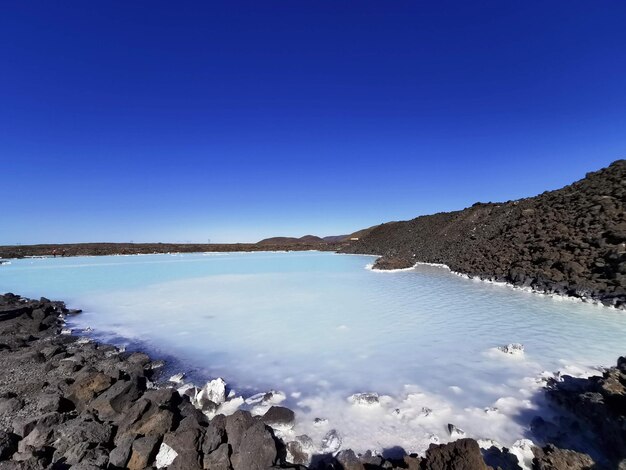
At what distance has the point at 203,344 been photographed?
6.49 metres

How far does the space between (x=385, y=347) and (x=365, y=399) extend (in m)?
2.00

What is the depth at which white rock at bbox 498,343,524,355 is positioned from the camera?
214 inches

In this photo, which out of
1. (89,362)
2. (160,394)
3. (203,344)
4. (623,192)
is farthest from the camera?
→ (623,192)

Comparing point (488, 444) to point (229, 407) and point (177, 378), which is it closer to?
point (229, 407)

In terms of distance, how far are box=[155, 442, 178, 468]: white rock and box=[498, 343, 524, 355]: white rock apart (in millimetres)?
5206

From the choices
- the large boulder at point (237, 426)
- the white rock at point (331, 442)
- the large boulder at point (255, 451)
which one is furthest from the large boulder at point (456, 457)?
the large boulder at point (237, 426)

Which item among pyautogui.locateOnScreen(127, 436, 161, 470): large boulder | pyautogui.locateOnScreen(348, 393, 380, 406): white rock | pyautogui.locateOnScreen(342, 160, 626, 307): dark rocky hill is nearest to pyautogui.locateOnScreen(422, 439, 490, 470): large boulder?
pyautogui.locateOnScreen(348, 393, 380, 406): white rock

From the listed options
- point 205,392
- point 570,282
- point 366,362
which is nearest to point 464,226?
point 570,282

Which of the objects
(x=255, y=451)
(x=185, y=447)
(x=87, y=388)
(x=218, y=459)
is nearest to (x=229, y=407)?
(x=185, y=447)

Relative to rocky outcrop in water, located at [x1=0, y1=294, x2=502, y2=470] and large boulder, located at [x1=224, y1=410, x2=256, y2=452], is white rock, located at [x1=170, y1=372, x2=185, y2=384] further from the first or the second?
large boulder, located at [x1=224, y1=410, x2=256, y2=452]

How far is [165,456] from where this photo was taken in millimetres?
3029

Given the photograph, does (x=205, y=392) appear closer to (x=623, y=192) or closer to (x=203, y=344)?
(x=203, y=344)

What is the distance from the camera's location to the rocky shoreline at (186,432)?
2.87m

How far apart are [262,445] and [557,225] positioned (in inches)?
716
